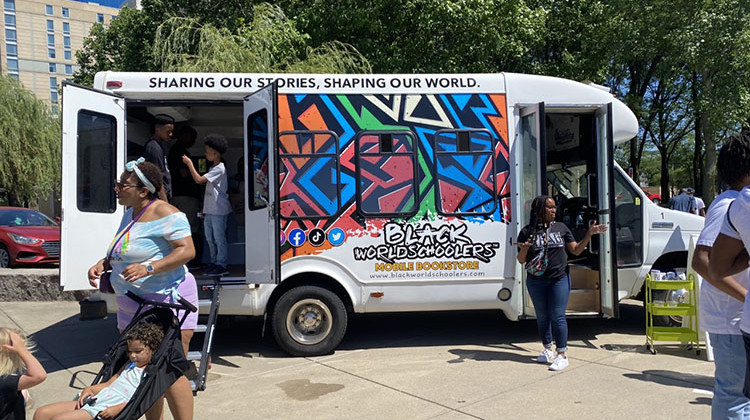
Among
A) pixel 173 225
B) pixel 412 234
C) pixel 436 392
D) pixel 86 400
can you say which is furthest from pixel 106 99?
pixel 436 392

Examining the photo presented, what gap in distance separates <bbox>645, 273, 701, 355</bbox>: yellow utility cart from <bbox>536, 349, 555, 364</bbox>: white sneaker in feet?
4.08

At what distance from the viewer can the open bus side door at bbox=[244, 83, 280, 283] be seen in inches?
233

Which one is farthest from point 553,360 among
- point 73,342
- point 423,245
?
point 73,342

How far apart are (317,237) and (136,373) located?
10.2 feet

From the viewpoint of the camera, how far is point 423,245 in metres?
6.43

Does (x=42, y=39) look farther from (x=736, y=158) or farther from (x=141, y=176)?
(x=736, y=158)

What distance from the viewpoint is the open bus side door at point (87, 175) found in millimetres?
5719

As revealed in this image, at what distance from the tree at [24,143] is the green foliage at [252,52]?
46.0ft

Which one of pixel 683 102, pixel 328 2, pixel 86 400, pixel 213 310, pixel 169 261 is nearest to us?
pixel 86 400

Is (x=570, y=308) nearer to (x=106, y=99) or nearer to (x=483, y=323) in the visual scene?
(x=483, y=323)

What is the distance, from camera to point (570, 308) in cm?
691

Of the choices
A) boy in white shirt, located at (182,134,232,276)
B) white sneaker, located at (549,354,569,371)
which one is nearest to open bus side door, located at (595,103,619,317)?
white sneaker, located at (549,354,569,371)

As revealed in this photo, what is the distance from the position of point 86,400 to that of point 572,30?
20123 millimetres

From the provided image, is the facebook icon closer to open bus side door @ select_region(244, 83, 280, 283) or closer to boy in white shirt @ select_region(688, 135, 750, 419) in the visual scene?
open bus side door @ select_region(244, 83, 280, 283)
